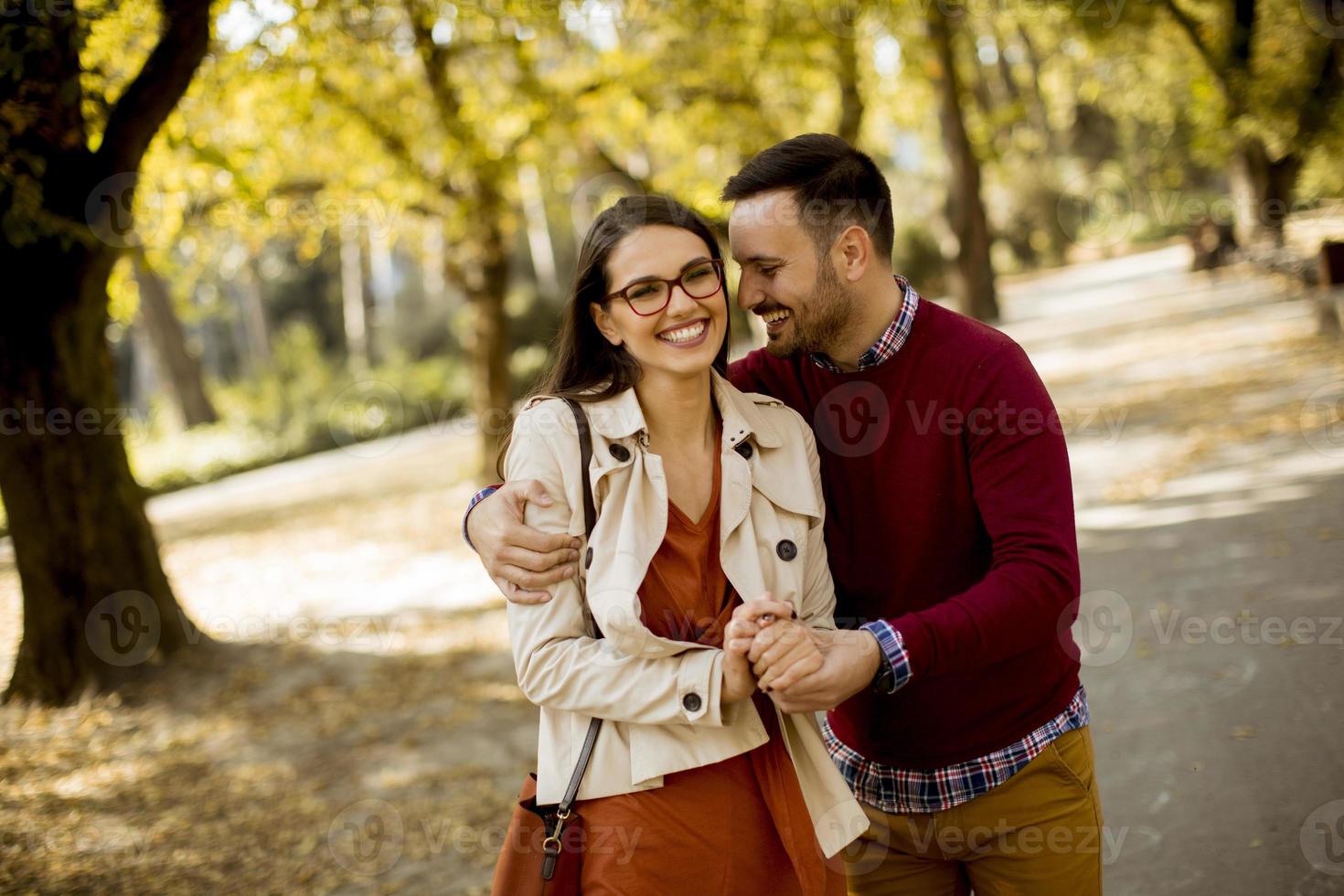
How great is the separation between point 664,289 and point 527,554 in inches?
26.9

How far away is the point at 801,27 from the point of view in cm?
1323

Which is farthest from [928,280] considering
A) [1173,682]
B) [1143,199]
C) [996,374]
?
[996,374]

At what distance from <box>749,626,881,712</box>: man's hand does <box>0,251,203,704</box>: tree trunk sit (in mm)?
6301

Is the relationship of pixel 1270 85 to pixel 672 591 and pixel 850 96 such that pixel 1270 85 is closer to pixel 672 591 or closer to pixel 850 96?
pixel 850 96

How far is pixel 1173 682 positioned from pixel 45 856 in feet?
18.7

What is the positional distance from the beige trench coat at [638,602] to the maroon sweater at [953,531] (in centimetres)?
16

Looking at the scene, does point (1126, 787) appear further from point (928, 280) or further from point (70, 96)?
point (928, 280)
